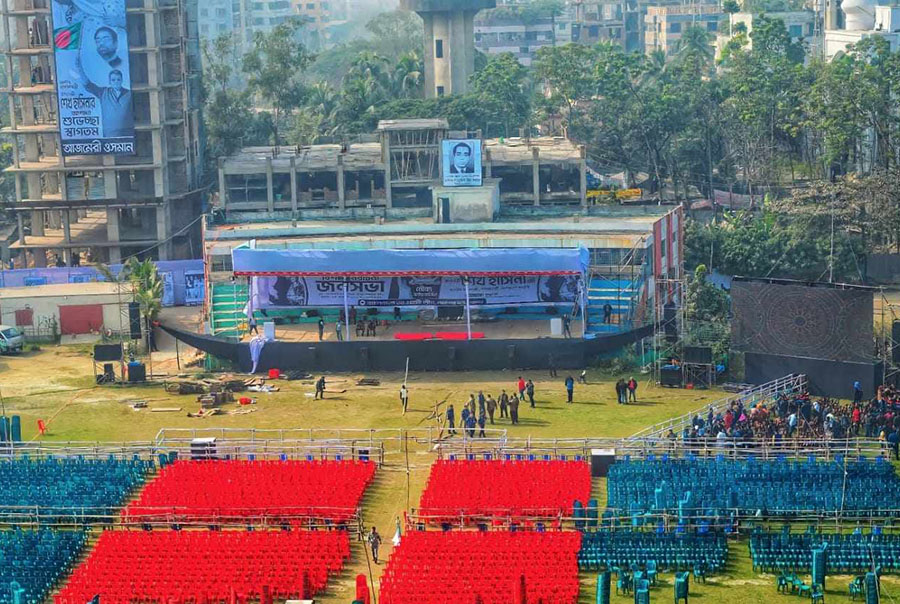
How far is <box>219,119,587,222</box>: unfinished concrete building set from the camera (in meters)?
103

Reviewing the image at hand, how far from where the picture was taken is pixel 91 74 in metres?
99.6

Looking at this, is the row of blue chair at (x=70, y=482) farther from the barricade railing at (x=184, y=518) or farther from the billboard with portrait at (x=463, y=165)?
the billboard with portrait at (x=463, y=165)

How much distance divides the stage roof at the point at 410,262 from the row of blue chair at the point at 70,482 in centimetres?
1859

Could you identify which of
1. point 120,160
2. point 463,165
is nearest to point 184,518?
point 463,165

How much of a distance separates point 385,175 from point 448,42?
50.7 metres

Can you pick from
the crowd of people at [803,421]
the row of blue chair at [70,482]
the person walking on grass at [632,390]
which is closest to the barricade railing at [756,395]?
the crowd of people at [803,421]

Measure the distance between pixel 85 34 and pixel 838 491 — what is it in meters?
60.2

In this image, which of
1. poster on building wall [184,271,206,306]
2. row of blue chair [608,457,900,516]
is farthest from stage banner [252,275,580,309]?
row of blue chair [608,457,900,516]

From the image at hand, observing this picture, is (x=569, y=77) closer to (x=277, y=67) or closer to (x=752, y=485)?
(x=277, y=67)

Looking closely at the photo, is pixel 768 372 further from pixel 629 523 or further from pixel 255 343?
pixel 255 343

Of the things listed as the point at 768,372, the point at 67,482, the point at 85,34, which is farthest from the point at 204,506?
the point at 85,34

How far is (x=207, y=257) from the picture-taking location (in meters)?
84.3

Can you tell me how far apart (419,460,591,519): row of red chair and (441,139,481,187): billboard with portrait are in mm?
37519

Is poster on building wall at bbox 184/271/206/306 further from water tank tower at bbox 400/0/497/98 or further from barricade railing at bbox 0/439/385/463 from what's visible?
water tank tower at bbox 400/0/497/98
